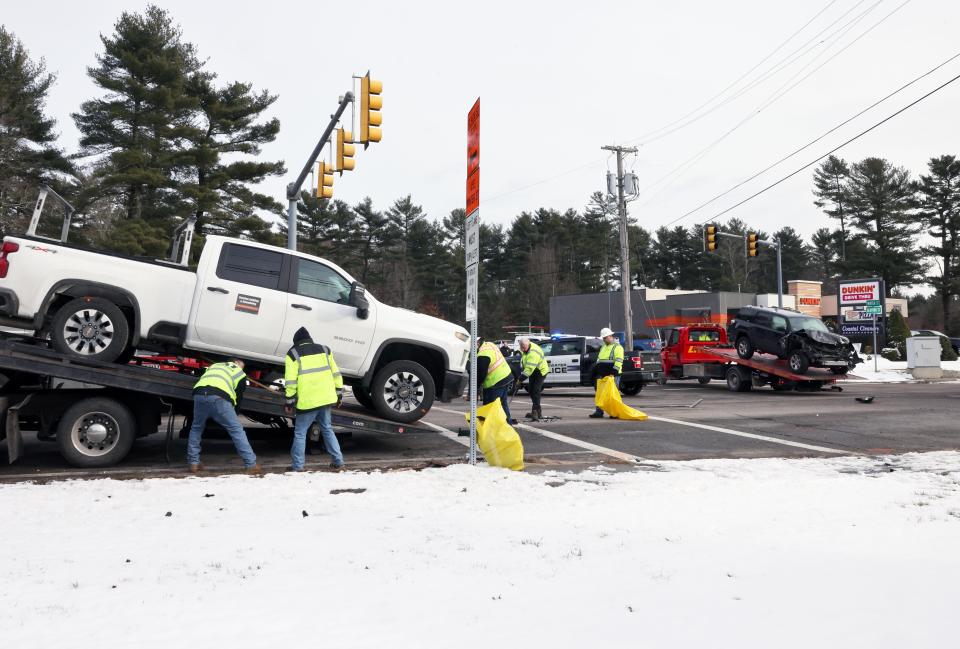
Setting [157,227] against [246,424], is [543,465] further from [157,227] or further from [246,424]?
[157,227]

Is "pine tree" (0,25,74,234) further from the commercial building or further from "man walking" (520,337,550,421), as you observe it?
the commercial building

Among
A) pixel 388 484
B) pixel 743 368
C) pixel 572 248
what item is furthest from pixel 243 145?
pixel 572 248

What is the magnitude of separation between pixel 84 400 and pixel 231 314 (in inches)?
70.4

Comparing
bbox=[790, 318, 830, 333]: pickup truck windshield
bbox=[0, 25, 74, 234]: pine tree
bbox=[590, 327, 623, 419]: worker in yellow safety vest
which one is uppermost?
bbox=[0, 25, 74, 234]: pine tree

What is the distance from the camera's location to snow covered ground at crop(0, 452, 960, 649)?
145 inches

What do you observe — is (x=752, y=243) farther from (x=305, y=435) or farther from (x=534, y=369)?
(x=305, y=435)

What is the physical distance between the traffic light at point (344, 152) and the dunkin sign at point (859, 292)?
27.4 meters

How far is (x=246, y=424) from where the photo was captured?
13.1 m

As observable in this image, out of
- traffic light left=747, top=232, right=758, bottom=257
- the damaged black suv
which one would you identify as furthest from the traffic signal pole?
traffic light left=747, top=232, right=758, bottom=257

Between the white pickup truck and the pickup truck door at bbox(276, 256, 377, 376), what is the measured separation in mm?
12

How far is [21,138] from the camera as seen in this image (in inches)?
1404

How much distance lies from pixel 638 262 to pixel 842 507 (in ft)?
280

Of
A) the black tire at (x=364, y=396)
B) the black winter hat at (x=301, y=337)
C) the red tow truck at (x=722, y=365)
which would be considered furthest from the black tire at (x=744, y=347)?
the black winter hat at (x=301, y=337)

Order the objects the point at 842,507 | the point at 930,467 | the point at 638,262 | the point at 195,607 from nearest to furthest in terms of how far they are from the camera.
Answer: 1. the point at 195,607
2. the point at 842,507
3. the point at 930,467
4. the point at 638,262
